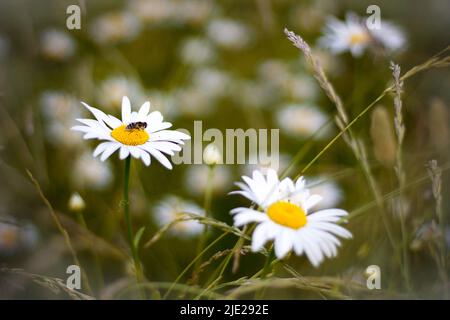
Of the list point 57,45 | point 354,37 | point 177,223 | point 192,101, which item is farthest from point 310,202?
point 57,45

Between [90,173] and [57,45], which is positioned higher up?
[57,45]

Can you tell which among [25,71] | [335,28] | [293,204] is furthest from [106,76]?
[293,204]

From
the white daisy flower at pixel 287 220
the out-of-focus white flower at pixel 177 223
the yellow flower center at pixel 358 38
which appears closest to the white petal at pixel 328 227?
the white daisy flower at pixel 287 220

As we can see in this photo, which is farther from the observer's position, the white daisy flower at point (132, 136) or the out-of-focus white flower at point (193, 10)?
the out-of-focus white flower at point (193, 10)

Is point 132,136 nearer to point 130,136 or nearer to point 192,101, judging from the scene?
point 130,136

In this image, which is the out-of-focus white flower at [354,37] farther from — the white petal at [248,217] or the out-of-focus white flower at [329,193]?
the white petal at [248,217]
